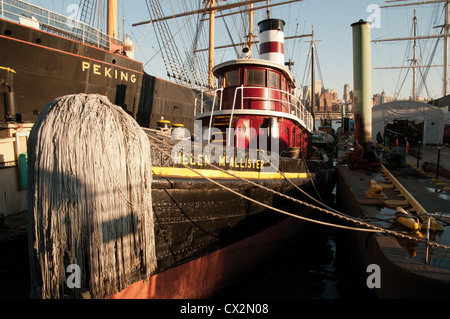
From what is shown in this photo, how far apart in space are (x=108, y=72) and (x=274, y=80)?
27.7 feet

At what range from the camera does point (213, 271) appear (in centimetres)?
504

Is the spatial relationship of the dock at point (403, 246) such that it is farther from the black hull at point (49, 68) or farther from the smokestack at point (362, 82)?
the black hull at point (49, 68)

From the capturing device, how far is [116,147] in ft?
11.1

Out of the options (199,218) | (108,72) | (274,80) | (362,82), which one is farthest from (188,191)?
(108,72)

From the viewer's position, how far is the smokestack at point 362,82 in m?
11.8

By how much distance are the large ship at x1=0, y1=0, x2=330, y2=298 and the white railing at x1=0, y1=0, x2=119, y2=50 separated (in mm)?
136

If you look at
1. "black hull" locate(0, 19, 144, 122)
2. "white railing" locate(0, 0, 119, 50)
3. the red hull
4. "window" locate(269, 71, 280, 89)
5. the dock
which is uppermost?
"white railing" locate(0, 0, 119, 50)

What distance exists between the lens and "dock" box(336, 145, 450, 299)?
3.26 metres

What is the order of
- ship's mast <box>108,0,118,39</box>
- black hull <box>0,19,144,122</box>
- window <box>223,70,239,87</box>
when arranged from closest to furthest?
window <box>223,70,239,87</box>
black hull <box>0,19,144,122</box>
ship's mast <box>108,0,118,39</box>

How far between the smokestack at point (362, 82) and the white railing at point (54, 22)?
38.1 ft

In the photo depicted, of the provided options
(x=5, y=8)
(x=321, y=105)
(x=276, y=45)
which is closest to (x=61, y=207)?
(x=276, y=45)
